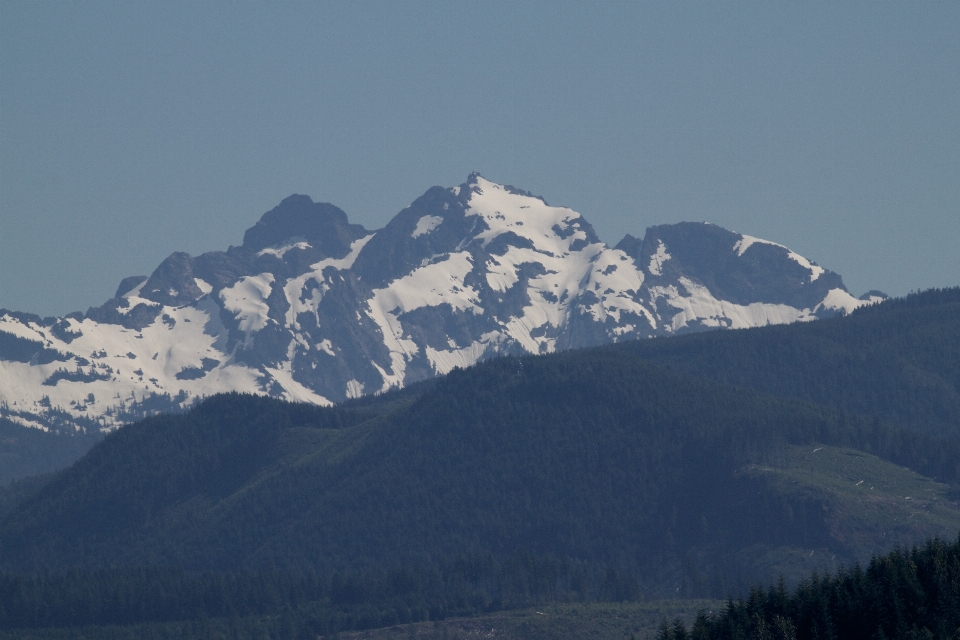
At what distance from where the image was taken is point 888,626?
179m

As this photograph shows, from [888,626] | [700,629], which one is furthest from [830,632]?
[700,629]

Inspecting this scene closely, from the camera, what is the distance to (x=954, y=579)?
18538cm

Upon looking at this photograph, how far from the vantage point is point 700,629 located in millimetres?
196000

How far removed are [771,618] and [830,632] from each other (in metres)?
15.0

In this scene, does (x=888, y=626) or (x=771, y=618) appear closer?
(x=888, y=626)

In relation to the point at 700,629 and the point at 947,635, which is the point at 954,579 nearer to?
the point at 947,635

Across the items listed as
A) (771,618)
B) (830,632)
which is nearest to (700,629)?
(771,618)

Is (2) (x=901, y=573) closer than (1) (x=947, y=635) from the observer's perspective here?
No

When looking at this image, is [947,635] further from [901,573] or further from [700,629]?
[700,629]

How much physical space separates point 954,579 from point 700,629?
29.3 m

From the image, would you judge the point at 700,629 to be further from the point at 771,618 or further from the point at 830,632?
the point at 830,632

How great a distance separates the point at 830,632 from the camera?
586ft

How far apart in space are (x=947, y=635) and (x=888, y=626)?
738 cm

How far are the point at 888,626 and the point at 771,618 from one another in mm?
17683
